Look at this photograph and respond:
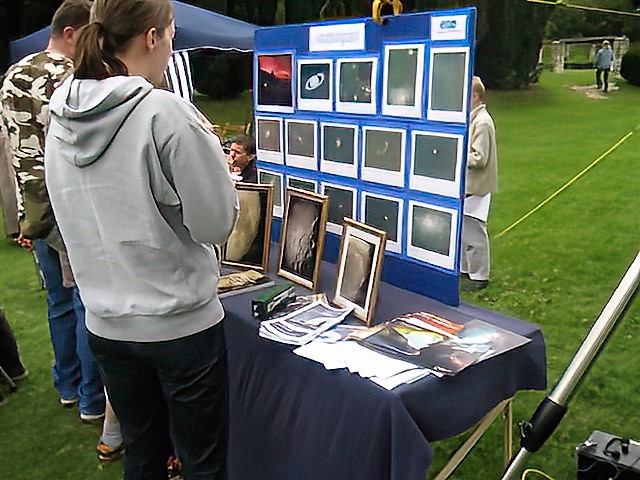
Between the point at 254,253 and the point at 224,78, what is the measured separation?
4.93 meters

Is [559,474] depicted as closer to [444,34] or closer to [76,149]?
[444,34]

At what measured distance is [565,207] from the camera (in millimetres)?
4668

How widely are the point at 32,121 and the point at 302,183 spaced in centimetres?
85

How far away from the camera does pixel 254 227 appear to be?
2010 millimetres

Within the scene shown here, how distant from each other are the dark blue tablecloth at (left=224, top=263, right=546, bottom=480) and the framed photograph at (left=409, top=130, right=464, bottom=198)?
30 centimetres

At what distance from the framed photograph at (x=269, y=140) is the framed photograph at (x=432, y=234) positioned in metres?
0.67

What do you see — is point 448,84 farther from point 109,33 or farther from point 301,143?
point 109,33

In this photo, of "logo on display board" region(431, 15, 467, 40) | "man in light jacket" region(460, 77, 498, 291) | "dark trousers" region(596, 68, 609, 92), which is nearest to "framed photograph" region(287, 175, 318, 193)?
"logo on display board" region(431, 15, 467, 40)

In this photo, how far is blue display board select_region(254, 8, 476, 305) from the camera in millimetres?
1549

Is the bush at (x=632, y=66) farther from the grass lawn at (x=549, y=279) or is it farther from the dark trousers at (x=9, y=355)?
the dark trousers at (x=9, y=355)

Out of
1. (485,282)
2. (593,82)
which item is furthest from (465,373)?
(485,282)

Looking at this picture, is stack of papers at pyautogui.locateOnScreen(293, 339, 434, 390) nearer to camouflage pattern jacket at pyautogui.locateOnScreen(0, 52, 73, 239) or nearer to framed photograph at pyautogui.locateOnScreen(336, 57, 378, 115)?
framed photograph at pyautogui.locateOnScreen(336, 57, 378, 115)

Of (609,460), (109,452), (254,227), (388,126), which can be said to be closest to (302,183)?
(254,227)

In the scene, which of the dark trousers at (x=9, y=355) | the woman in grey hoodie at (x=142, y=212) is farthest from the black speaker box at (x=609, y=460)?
the dark trousers at (x=9, y=355)
